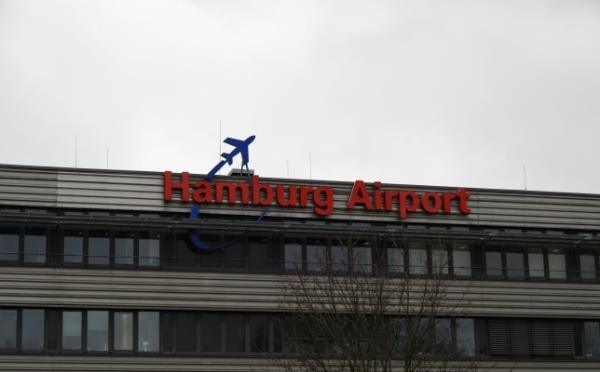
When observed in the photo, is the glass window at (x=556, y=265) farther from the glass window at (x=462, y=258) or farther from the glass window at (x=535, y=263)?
the glass window at (x=462, y=258)

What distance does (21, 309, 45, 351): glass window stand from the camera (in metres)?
55.3

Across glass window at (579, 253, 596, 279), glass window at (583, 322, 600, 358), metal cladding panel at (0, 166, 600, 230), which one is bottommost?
glass window at (583, 322, 600, 358)

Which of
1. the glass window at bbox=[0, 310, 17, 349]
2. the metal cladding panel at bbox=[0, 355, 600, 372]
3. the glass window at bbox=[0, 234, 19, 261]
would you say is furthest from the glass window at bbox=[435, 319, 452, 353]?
the glass window at bbox=[0, 234, 19, 261]

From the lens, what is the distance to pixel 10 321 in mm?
55250

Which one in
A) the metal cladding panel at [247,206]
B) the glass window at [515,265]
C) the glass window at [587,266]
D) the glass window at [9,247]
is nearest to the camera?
the glass window at [9,247]

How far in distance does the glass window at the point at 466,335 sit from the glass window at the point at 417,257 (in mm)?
3252

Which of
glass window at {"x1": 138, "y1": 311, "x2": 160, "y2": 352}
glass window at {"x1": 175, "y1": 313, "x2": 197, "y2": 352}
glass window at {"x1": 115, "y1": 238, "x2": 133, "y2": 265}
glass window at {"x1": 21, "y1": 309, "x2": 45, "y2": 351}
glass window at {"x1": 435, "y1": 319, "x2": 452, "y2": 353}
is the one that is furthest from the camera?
glass window at {"x1": 175, "y1": 313, "x2": 197, "y2": 352}

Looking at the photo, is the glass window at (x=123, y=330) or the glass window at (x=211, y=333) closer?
the glass window at (x=123, y=330)

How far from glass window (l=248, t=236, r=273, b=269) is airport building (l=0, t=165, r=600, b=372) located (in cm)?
7

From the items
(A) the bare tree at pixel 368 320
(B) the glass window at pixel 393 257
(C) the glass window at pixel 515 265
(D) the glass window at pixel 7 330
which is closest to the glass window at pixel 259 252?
(A) the bare tree at pixel 368 320

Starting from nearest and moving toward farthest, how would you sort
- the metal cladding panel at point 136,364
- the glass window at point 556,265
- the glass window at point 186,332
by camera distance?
the metal cladding panel at point 136,364 → the glass window at point 186,332 → the glass window at point 556,265

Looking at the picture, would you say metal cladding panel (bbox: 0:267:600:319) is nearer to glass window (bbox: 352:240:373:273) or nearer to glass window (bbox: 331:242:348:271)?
Answer: glass window (bbox: 331:242:348:271)

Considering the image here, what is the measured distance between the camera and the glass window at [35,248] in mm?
56281

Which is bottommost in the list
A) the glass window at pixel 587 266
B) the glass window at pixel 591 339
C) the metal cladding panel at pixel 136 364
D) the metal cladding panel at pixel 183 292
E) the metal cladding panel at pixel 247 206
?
the metal cladding panel at pixel 136 364
